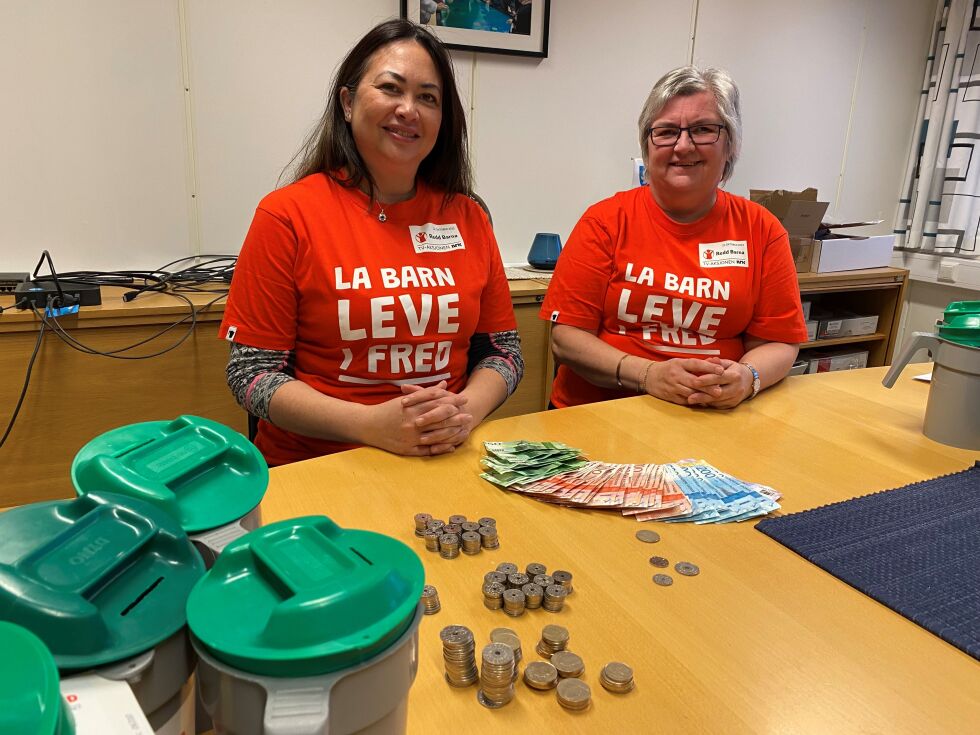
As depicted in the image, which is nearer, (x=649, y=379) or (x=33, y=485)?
(x=649, y=379)

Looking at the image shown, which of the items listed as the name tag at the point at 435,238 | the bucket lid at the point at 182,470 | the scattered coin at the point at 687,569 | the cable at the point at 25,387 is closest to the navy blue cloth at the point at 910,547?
the scattered coin at the point at 687,569

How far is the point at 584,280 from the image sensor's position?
1803 millimetres

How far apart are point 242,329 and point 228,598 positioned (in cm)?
107

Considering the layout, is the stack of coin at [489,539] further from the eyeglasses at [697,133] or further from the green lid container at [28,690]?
the eyeglasses at [697,133]

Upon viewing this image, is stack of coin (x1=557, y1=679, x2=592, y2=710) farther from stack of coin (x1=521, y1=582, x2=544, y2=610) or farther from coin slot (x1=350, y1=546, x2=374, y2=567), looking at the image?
coin slot (x1=350, y1=546, x2=374, y2=567)

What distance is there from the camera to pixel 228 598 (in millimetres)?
380

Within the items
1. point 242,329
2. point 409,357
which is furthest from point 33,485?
point 409,357

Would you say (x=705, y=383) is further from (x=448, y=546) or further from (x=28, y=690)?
(x=28, y=690)

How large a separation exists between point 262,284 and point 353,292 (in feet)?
0.58

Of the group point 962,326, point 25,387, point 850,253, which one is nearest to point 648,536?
point 962,326

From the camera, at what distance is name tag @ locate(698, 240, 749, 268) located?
178 cm

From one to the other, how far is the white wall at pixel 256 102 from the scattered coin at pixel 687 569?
7.36ft

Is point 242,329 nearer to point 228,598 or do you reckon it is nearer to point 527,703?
point 527,703

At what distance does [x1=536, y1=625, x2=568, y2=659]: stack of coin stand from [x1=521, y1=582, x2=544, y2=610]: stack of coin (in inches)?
2.5
